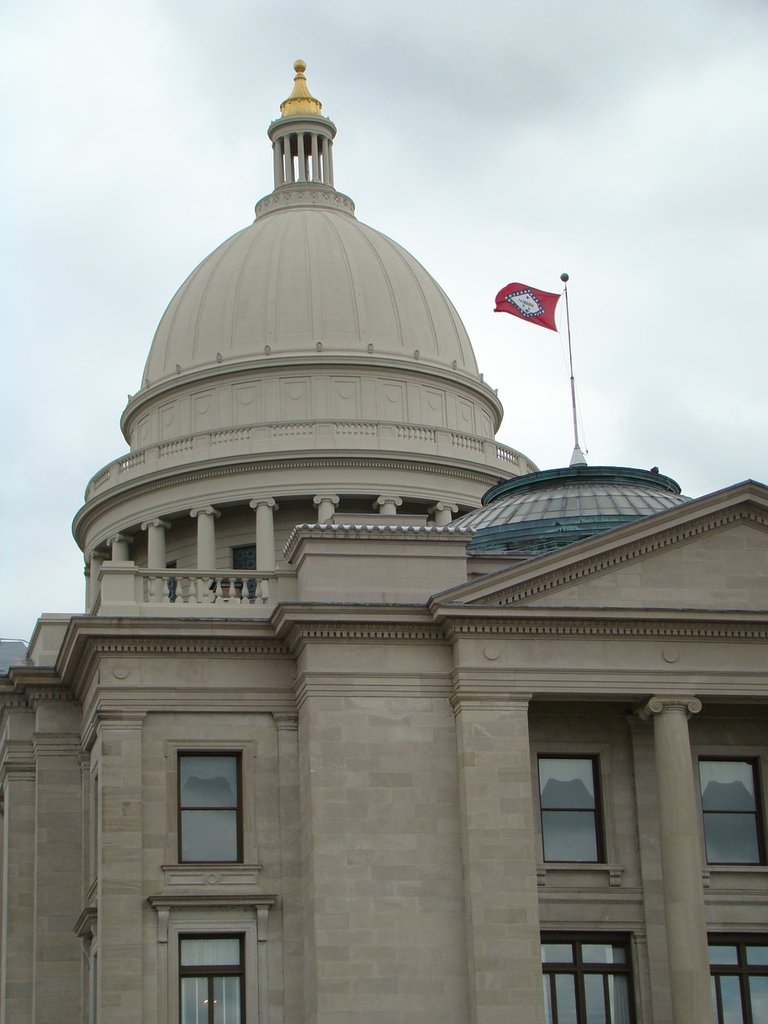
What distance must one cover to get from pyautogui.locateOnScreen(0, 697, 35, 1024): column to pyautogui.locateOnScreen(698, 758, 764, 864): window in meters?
14.1

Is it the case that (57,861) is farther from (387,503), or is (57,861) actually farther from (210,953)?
(387,503)

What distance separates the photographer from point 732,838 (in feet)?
140

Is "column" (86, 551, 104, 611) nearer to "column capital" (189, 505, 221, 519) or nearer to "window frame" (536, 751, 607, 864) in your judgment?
"column capital" (189, 505, 221, 519)

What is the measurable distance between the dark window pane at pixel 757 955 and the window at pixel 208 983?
970 centimetres

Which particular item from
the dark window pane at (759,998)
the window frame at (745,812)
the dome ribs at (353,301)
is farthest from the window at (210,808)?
the dome ribs at (353,301)

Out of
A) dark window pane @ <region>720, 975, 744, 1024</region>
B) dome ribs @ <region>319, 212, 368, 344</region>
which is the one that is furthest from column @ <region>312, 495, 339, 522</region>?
dark window pane @ <region>720, 975, 744, 1024</region>

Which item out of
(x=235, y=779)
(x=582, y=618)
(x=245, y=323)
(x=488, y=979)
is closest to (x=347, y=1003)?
(x=488, y=979)

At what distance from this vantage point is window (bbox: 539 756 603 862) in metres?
41.8

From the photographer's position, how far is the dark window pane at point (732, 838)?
42.3 metres

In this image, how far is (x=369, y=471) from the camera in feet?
225

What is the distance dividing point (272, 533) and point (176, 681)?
1013 inches

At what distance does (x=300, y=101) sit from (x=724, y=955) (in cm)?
4842

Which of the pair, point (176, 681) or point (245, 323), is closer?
point (176, 681)

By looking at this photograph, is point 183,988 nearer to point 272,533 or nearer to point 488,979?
point 488,979
